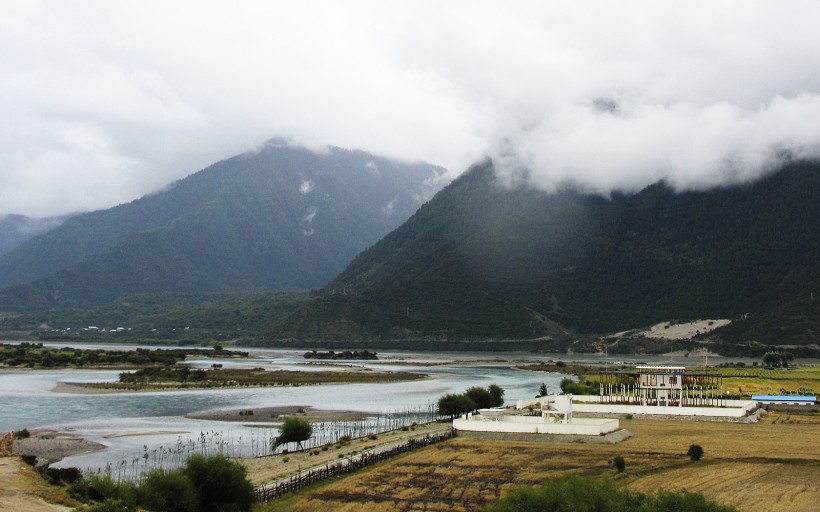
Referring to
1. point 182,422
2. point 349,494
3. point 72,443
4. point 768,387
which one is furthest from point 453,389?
point 349,494

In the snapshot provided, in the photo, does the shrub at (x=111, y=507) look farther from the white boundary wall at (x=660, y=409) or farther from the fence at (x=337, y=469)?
the white boundary wall at (x=660, y=409)

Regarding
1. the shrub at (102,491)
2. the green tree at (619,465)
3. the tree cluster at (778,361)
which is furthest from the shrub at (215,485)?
the tree cluster at (778,361)

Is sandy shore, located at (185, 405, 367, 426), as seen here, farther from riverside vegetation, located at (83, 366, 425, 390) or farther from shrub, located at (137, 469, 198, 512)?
A: shrub, located at (137, 469, 198, 512)

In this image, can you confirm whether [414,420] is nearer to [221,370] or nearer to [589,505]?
[589,505]

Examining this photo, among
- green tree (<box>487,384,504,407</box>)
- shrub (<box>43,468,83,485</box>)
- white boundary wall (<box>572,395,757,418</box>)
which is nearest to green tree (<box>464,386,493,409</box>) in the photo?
green tree (<box>487,384,504,407</box>)

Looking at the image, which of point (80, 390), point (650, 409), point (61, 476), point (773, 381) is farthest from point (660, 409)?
point (80, 390)

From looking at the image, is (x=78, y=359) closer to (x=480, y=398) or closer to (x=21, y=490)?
(x=480, y=398)
